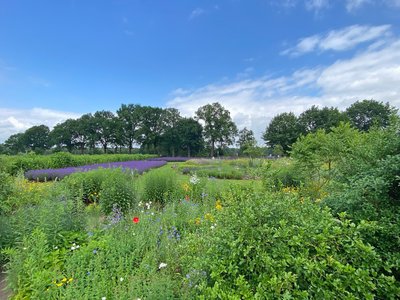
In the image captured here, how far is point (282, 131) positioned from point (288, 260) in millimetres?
46147

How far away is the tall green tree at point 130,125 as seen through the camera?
185 ft

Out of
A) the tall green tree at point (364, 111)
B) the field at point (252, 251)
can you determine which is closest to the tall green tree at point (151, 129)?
the tall green tree at point (364, 111)

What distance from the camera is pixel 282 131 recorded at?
44.7 meters

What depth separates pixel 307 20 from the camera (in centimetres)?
771

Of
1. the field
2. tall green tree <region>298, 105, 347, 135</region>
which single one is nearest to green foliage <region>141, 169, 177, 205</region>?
the field

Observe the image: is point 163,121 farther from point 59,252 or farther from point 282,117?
point 59,252

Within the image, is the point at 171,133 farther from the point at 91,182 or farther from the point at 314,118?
the point at 91,182

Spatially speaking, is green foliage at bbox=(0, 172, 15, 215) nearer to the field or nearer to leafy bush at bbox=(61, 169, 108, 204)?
the field

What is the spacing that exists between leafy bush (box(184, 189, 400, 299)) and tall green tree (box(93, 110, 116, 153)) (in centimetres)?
5879

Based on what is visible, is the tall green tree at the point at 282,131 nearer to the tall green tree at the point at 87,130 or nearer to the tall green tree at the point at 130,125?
the tall green tree at the point at 130,125

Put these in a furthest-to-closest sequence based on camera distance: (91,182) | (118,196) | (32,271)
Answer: (91,182), (118,196), (32,271)

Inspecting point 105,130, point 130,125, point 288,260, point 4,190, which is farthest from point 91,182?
point 105,130

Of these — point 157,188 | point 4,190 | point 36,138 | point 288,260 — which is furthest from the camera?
point 36,138

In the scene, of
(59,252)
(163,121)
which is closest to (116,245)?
(59,252)
